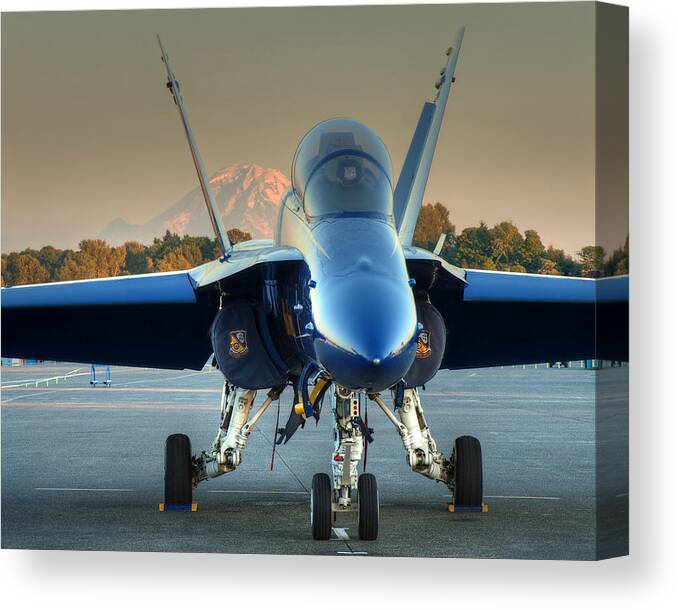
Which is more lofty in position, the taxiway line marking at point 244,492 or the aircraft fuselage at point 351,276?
the aircraft fuselage at point 351,276

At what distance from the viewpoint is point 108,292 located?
12344 mm

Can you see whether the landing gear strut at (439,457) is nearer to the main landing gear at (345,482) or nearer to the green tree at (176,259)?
the main landing gear at (345,482)

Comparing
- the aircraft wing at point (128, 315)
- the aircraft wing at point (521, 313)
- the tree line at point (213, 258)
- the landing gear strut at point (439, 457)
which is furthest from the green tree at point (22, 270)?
the aircraft wing at point (521, 313)

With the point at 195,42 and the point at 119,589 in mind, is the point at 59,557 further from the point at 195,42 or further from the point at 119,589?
the point at 195,42

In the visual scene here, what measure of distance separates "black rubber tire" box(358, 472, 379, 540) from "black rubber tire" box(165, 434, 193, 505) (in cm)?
268

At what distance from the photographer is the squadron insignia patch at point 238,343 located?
35.6ft

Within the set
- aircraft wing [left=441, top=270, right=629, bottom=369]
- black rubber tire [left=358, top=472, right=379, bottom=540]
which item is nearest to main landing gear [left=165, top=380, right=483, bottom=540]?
black rubber tire [left=358, top=472, right=379, bottom=540]

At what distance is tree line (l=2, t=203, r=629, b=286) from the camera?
1355cm

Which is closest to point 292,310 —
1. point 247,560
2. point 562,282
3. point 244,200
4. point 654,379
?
point 247,560

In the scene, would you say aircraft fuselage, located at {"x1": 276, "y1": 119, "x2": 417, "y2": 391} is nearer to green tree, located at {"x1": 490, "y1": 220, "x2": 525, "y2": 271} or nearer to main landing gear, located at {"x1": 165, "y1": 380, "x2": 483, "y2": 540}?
main landing gear, located at {"x1": 165, "y1": 380, "x2": 483, "y2": 540}

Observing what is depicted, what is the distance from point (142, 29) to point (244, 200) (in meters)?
3.40

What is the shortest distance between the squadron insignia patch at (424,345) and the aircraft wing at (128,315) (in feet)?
4.42

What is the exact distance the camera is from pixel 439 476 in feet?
41.5

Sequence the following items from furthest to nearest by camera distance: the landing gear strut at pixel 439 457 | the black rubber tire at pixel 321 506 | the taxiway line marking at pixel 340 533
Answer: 1. the landing gear strut at pixel 439 457
2. the taxiway line marking at pixel 340 533
3. the black rubber tire at pixel 321 506
